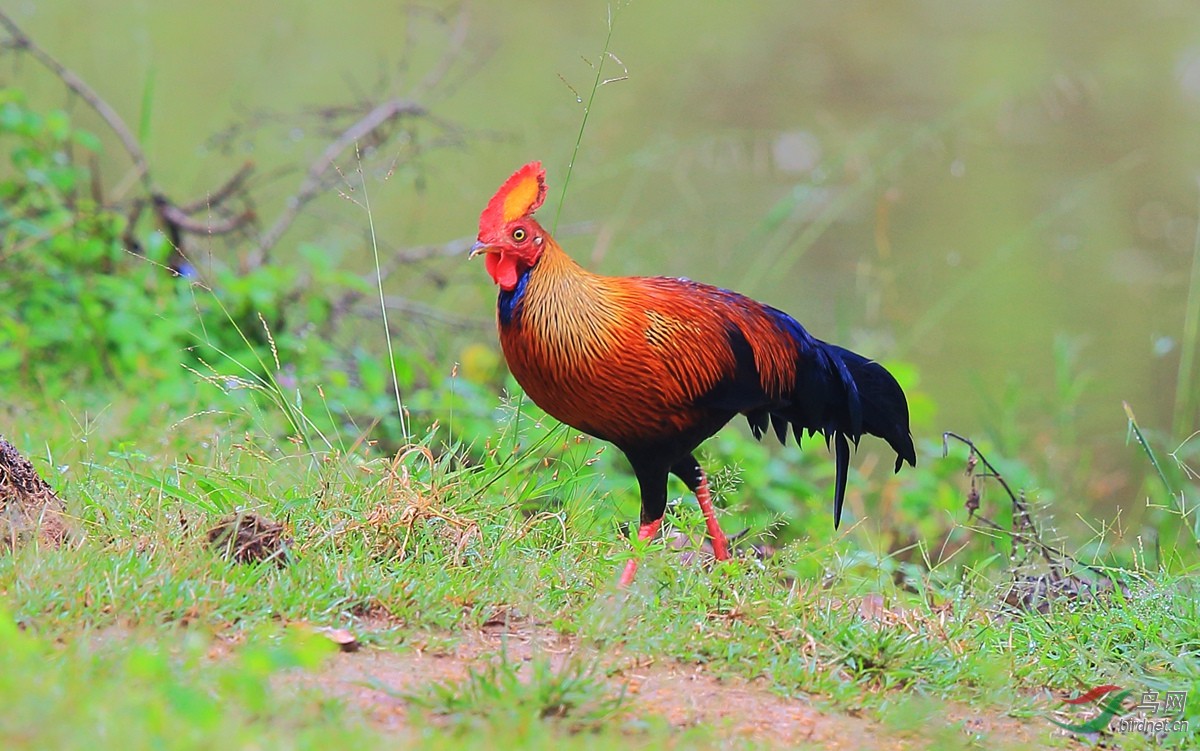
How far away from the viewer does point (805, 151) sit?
29.8ft

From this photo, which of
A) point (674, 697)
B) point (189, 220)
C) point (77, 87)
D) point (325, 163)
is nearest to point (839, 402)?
point (674, 697)

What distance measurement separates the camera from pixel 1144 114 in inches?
367

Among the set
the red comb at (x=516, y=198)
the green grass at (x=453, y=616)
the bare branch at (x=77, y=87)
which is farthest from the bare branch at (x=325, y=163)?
the red comb at (x=516, y=198)

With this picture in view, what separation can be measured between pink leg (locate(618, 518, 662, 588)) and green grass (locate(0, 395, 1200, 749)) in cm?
5

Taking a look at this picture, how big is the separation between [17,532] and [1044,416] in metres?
5.50

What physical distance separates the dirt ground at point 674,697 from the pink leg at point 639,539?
1.20 feet

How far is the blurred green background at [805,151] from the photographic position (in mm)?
7578

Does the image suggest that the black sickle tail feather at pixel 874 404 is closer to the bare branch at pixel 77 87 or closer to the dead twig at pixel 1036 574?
the dead twig at pixel 1036 574

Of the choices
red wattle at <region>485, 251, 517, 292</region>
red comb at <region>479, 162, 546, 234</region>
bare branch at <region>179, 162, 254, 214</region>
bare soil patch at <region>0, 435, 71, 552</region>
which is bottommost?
bare soil patch at <region>0, 435, 71, 552</region>

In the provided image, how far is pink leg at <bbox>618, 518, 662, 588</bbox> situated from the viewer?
137 inches

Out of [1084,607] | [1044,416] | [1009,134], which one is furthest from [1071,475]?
[1009,134]

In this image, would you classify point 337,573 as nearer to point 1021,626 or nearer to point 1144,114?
point 1021,626
